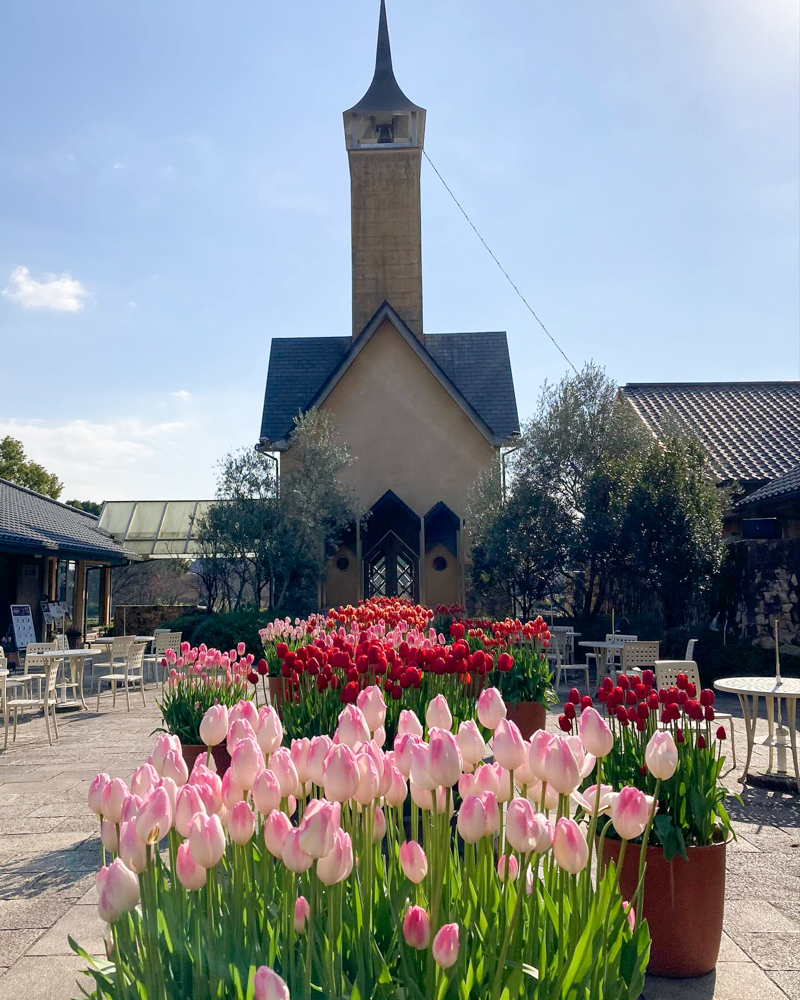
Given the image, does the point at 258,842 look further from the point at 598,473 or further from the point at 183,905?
the point at 598,473

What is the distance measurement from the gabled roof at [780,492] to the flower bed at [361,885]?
42.4ft

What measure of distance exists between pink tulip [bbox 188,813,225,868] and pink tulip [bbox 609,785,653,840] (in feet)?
2.77

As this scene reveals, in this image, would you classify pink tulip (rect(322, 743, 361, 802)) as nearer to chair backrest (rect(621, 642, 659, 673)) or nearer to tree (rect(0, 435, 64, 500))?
chair backrest (rect(621, 642, 659, 673))

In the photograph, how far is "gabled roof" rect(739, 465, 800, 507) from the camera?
13492 mm

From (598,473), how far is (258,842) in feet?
53.2

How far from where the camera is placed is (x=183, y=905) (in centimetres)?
180

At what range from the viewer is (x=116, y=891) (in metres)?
1.49

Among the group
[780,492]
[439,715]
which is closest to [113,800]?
[439,715]

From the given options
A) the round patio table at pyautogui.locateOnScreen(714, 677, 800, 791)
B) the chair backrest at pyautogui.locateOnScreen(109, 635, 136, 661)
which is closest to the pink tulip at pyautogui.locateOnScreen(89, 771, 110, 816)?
the round patio table at pyautogui.locateOnScreen(714, 677, 800, 791)

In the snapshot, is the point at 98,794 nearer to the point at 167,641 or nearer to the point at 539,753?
the point at 539,753

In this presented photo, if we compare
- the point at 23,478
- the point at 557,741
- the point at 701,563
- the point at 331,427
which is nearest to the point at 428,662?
the point at 557,741

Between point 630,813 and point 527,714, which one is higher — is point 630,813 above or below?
above

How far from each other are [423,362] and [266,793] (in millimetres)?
22983

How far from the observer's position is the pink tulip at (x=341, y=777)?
5.32 feet
